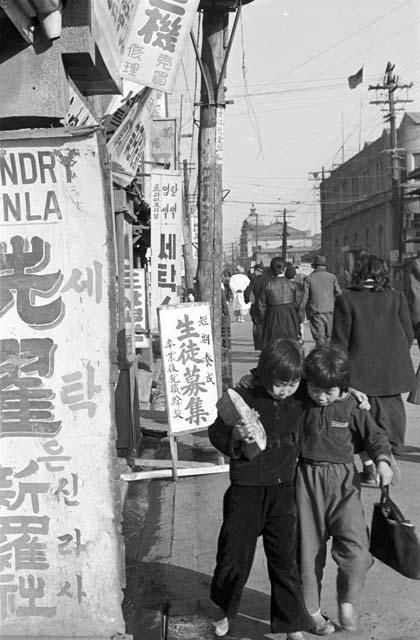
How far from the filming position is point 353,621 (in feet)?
12.4

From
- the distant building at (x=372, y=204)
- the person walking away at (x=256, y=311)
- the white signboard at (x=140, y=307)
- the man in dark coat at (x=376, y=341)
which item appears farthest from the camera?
the distant building at (x=372, y=204)

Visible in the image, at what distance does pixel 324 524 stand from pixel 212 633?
791 millimetres

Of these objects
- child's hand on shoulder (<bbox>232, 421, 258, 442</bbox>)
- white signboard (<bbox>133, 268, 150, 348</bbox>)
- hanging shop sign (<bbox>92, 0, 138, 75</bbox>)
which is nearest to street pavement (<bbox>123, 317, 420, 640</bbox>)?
child's hand on shoulder (<bbox>232, 421, 258, 442</bbox>)

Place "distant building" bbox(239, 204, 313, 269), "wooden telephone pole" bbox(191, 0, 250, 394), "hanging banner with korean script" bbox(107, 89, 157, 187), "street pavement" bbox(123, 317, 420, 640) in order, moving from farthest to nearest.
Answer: "distant building" bbox(239, 204, 313, 269), "wooden telephone pole" bbox(191, 0, 250, 394), "hanging banner with korean script" bbox(107, 89, 157, 187), "street pavement" bbox(123, 317, 420, 640)

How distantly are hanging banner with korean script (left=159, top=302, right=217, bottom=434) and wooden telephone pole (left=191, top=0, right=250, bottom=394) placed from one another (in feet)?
1.45

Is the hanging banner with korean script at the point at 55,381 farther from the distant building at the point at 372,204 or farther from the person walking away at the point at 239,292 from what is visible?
the distant building at the point at 372,204

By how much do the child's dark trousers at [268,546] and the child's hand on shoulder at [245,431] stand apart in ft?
1.02

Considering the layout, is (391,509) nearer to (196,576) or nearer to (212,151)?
(196,576)

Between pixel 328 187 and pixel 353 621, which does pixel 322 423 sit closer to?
pixel 353 621

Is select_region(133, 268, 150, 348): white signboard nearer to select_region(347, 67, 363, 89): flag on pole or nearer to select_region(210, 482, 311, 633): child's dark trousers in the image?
select_region(210, 482, 311, 633): child's dark trousers

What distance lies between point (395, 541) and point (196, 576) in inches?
58.2

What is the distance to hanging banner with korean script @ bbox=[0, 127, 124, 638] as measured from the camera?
3309 millimetres

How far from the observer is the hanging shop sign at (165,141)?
20391 mm

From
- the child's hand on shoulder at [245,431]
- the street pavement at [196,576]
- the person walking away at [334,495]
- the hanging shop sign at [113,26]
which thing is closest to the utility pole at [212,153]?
the hanging shop sign at [113,26]
